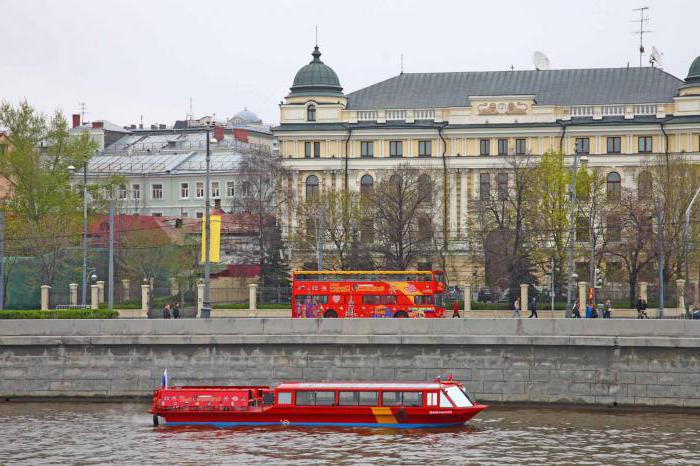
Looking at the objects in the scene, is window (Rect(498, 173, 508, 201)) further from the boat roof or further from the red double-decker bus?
the boat roof

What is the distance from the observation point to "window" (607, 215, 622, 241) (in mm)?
91625

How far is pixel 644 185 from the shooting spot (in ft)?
317

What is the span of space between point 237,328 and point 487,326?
30.8 ft

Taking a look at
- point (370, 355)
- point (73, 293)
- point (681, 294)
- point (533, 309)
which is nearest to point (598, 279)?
point (681, 294)

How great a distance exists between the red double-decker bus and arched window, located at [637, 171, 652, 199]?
72.9 ft

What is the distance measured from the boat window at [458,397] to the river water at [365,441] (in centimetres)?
80

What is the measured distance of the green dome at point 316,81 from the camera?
113 meters

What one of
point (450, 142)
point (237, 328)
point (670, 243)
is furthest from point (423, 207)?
point (237, 328)

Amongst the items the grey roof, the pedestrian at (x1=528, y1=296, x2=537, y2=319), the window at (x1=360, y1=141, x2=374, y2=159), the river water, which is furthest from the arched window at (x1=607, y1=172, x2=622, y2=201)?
the river water

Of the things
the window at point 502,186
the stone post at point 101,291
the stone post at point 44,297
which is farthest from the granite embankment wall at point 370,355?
the window at point 502,186

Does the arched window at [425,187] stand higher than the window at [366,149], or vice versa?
the window at [366,149]

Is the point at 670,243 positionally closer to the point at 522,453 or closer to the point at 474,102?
the point at 474,102

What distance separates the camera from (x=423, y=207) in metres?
103

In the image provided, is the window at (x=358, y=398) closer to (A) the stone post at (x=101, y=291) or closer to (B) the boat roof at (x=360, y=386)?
(B) the boat roof at (x=360, y=386)
